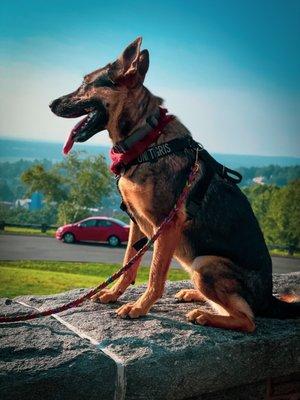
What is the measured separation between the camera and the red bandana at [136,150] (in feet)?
8.82

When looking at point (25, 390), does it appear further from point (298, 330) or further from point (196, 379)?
point (298, 330)

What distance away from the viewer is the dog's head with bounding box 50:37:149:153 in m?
2.63

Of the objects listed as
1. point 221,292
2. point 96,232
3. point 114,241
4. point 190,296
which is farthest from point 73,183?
point 221,292

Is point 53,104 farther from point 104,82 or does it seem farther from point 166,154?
point 166,154

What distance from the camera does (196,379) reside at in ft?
6.55

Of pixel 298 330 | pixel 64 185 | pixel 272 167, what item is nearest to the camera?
pixel 298 330

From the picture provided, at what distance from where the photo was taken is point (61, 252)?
18.8 metres

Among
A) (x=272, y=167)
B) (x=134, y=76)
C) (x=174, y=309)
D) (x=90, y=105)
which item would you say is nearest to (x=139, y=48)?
(x=134, y=76)

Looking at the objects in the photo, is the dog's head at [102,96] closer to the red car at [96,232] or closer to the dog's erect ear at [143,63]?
the dog's erect ear at [143,63]

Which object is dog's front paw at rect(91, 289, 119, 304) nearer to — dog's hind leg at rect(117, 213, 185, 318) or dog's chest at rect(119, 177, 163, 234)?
dog's hind leg at rect(117, 213, 185, 318)

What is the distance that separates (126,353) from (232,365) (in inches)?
24.0

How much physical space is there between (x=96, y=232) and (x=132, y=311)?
20402mm

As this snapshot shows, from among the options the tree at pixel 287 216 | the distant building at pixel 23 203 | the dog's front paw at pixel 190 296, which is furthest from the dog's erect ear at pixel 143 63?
the distant building at pixel 23 203

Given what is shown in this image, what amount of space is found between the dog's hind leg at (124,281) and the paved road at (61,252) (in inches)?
532
